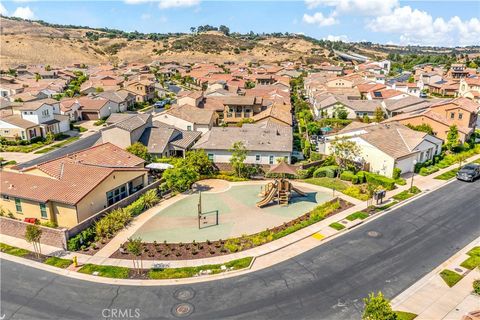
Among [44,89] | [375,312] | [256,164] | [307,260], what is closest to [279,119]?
[256,164]

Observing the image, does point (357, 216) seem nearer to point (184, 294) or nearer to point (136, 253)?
point (184, 294)

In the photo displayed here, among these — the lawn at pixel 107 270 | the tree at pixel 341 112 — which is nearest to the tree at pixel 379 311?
the lawn at pixel 107 270

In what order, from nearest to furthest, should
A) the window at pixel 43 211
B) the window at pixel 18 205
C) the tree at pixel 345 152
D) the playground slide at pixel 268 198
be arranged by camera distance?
1. the window at pixel 43 211
2. the window at pixel 18 205
3. the playground slide at pixel 268 198
4. the tree at pixel 345 152

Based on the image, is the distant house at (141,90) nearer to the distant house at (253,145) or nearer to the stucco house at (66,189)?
the distant house at (253,145)

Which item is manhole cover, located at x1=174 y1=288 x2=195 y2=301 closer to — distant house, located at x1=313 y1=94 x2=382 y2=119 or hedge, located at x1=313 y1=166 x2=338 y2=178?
hedge, located at x1=313 y1=166 x2=338 y2=178

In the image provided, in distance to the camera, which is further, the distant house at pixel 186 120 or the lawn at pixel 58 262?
the distant house at pixel 186 120

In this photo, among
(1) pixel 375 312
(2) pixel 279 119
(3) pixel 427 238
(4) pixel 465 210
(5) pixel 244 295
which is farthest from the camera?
(2) pixel 279 119

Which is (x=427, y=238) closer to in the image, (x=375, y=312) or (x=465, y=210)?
(x=465, y=210)
